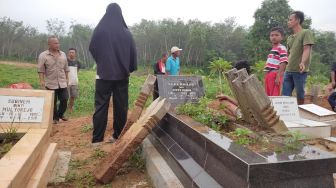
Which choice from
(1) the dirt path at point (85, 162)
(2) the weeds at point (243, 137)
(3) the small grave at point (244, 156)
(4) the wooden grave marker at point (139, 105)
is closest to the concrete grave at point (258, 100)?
(3) the small grave at point (244, 156)

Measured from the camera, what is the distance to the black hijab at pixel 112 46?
443 cm

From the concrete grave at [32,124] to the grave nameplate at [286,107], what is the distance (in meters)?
2.71

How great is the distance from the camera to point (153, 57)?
4344 centimetres

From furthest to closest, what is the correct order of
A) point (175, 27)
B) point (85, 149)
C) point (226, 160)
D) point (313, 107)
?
point (175, 27)
point (313, 107)
point (85, 149)
point (226, 160)

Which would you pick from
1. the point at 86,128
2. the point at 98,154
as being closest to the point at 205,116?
the point at 98,154

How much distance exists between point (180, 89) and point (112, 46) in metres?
1.25

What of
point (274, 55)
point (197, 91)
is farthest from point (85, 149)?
point (274, 55)

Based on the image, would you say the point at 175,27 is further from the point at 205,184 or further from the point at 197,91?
the point at 205,184

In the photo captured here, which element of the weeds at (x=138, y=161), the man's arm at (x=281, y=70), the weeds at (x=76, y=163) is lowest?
the weeds at (x=76, y=163)

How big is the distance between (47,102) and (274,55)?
348 cm

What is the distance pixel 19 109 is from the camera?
11.6ft

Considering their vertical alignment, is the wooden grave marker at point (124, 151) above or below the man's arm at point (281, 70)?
below

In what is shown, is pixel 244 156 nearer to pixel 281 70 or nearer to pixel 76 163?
pixel 76 163

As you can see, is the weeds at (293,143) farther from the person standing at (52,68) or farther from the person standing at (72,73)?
the person standing at (72,73)
